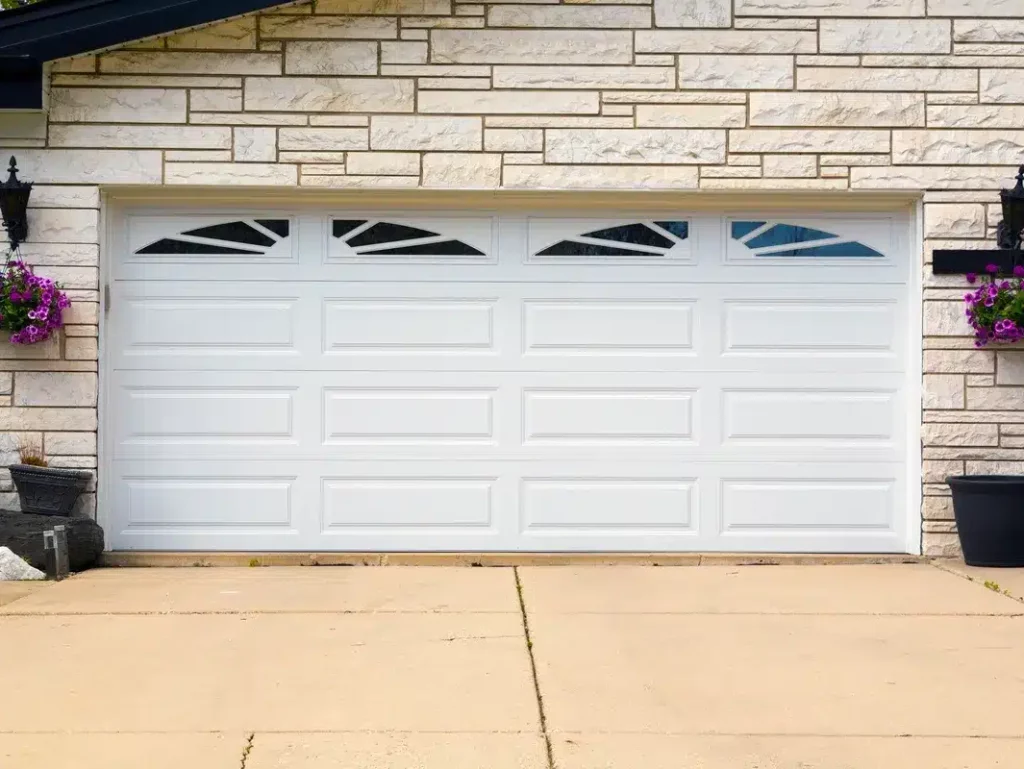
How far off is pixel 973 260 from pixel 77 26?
5304mm

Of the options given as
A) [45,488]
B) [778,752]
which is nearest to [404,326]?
[45,488]

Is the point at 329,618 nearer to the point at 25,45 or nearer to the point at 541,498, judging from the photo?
the point at 541,498

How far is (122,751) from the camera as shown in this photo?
11.6ft

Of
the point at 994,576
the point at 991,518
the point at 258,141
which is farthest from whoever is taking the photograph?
the point at 258,141

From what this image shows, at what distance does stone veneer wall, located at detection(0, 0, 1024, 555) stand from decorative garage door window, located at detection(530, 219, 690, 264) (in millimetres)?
331

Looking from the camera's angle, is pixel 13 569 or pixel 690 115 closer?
pixel 13 569

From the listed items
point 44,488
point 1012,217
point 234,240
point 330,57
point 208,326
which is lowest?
point 44,488

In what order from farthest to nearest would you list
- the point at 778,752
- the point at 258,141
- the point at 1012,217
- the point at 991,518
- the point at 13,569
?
the point at 258,141
the point at 1012,217
the point at 991,518
the point at 13,569
the point at 778,752

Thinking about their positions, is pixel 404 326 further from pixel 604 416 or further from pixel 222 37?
pixel 222 37

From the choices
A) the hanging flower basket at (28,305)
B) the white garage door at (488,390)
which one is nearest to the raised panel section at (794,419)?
the white garage door at (488,390)

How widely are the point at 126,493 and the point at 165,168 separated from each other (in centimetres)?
193

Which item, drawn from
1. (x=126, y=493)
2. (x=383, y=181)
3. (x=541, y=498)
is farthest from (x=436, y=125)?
(x=126, y=493)

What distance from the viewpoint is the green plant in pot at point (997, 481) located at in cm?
670

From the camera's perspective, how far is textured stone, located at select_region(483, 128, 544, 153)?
23.0 ft
